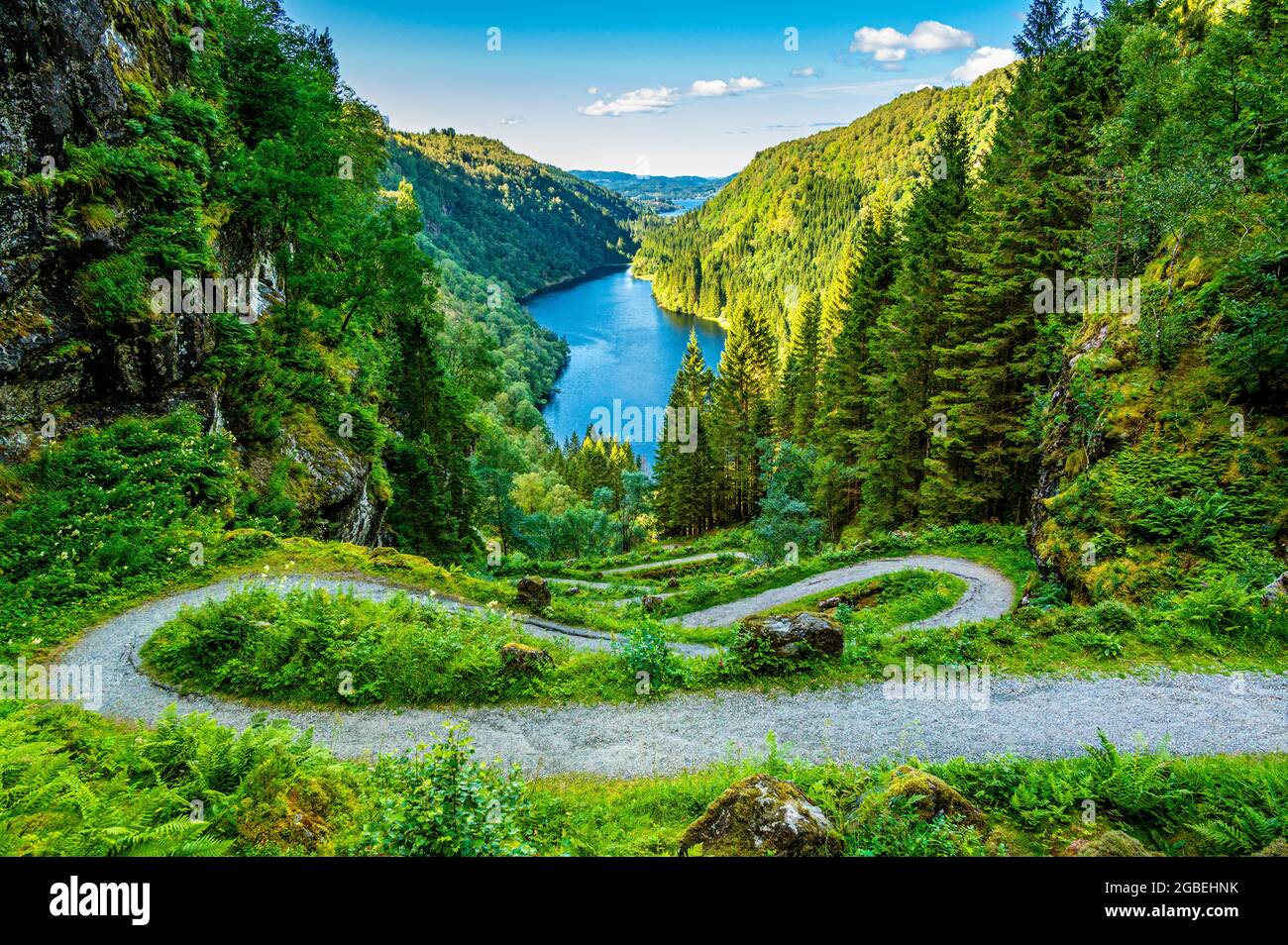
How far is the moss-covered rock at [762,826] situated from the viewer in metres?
5.27

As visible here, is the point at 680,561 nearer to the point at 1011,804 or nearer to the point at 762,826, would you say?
the point at 1011,804

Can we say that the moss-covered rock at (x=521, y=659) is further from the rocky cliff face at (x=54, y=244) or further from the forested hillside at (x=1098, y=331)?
the forested hillside at (x=1098, y=331)

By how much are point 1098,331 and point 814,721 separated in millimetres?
17600

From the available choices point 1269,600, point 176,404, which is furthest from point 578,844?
point 176,404

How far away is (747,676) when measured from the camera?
11102 mm

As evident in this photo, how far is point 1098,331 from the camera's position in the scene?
63.5 ft

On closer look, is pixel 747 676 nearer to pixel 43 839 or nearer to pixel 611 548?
pixel 43 839

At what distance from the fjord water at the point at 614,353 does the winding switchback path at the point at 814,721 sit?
229ft

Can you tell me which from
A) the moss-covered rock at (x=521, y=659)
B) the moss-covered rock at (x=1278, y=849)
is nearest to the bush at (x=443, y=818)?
the moss-covered rock at (x=521, y=659)

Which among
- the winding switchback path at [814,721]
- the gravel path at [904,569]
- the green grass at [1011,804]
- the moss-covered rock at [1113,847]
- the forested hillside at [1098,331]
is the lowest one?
the gravel path at [904,569]

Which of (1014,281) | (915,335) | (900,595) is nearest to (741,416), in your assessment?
(915,335)
